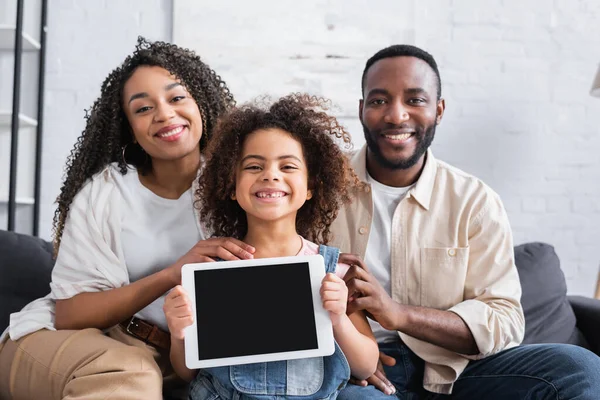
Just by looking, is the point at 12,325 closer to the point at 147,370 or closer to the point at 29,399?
the point at 29,399

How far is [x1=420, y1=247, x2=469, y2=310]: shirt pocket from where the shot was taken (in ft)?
5.41

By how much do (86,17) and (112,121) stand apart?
119 centimetres

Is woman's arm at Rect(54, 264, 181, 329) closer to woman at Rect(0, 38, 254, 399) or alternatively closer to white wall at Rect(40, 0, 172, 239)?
woman at Rect(0, 38, 254, 399)

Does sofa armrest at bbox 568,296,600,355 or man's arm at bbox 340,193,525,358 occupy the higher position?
man's arm at bbox 340,193,525,358

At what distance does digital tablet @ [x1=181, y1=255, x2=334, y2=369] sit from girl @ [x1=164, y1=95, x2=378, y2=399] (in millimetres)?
35

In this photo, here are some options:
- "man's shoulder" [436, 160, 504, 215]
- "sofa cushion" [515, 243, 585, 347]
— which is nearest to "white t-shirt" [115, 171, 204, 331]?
"man's shoulder" [436, 160, 504, 215]

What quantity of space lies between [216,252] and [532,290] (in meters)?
1.18

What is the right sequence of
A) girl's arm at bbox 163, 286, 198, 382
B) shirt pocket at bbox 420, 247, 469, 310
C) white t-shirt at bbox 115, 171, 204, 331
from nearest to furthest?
girl's arm at bbox 163, 286, 198, 382, white t-shirt at bbox 115, 171, 204, 331, shirt pocket at bbox 420, 247, 469, 310

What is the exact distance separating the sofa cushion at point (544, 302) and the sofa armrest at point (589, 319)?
0.03m

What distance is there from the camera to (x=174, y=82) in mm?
1639

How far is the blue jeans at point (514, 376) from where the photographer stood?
1.39 meters

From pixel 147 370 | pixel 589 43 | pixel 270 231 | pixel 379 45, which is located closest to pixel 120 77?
pixel 270 231

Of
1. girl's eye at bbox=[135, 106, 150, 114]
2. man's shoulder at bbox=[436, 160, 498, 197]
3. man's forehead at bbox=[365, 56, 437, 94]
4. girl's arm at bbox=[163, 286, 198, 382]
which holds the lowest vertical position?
girl's arm at bbox=[163, 286, 198, 382]

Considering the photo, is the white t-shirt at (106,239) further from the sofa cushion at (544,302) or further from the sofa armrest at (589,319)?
the sofa armrest at (589,319)
